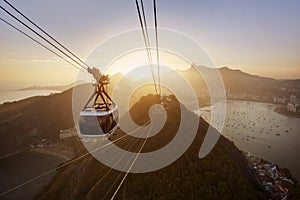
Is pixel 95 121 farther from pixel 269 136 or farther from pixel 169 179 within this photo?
pixel 269 136

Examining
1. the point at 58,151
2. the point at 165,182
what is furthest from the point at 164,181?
the point at 58,151

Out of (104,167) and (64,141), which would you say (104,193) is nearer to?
(104,167)

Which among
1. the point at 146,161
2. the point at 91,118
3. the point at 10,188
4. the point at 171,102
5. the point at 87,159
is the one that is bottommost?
the point at 10,188

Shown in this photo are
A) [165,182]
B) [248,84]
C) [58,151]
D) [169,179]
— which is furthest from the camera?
[248,84]

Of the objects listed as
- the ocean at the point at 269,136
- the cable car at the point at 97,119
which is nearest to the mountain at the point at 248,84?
the ocean at the point at 269,136

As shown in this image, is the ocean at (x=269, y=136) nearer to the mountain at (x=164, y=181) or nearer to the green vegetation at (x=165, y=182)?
the mountain at (x=164, y=181)

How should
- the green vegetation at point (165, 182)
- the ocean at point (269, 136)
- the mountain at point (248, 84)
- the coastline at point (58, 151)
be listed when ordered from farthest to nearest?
the mountain at point (248, 84) < the coastline at point (58, 151) < the ocean at point (269, 136) < the green vegetation at point (165, 182)

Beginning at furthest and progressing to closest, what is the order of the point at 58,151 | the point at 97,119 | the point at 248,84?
the point at 248,84, the point at 58,151, the point at 97,119

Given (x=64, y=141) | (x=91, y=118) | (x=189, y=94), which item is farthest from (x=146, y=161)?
(x=189, y=94)
